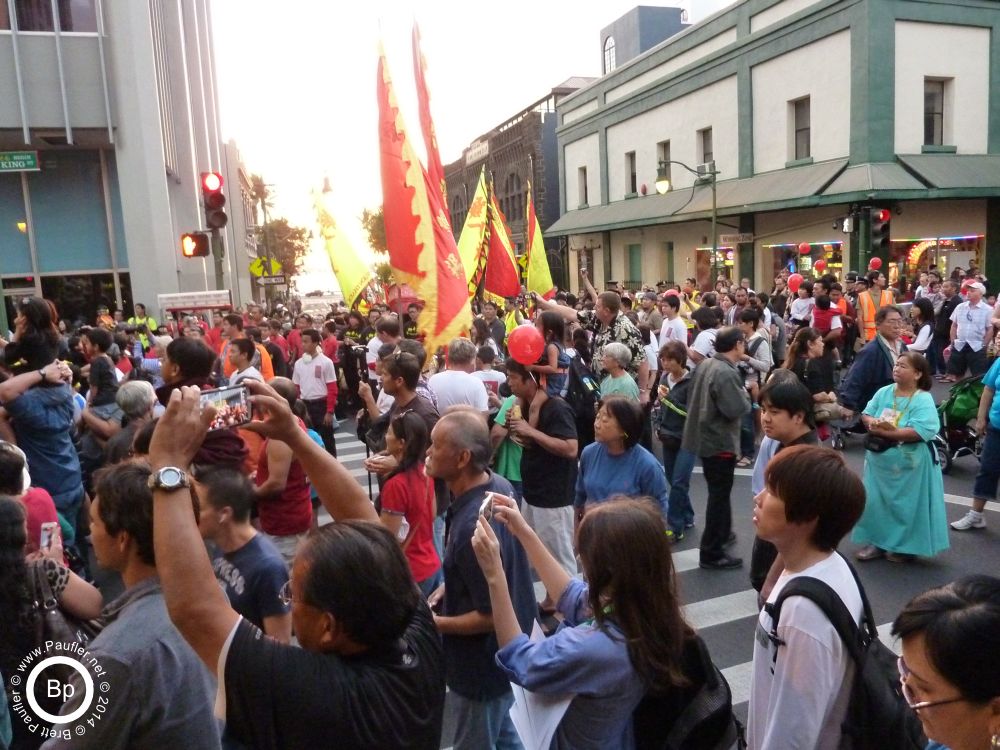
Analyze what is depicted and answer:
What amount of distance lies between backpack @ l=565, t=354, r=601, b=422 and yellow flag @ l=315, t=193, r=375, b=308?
806 centimetres

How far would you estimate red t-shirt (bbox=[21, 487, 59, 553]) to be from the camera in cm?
335

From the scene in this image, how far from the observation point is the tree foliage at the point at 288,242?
6022 cm

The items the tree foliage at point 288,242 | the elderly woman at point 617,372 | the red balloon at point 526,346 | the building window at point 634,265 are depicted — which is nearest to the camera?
the red balloon at point 526,346

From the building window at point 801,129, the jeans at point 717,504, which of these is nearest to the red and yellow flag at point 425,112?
the jeans at point 717,504

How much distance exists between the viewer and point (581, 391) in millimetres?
6684

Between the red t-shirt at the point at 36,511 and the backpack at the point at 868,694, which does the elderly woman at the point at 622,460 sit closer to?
the backpack at the point at 868,694

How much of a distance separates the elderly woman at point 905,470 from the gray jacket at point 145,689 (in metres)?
5.06

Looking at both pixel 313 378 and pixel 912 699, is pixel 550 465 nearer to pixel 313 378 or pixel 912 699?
pixel 912 699

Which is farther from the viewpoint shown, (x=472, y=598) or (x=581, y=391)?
(x=581, y=391)

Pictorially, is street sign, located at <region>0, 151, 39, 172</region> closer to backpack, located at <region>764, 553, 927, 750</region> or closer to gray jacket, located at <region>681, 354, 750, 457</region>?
gray jacket, located at <region>681, 354, 750, 457</region>

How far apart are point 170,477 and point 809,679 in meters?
1.80

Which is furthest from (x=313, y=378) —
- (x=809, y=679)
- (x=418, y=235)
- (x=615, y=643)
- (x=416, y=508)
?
(x=809, y=679)

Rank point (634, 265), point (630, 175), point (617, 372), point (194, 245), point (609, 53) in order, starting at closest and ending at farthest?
point (617, 372) < point (194, 245) < point (630, 175) < point (634, 265) < point (609, 53)

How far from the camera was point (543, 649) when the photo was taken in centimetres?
213
